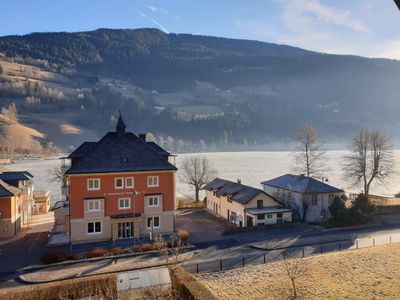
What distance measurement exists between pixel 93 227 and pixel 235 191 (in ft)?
60.6

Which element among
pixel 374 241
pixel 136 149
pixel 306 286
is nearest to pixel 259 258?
pixel 306 286

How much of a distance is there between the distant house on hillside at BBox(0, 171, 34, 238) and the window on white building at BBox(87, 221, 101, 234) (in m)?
8.88

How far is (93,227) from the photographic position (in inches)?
1400

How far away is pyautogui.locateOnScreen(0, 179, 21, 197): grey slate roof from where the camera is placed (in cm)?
3641

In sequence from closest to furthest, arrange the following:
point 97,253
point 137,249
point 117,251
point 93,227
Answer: point 97,253
point 117,251
point 137,249
point 93,227

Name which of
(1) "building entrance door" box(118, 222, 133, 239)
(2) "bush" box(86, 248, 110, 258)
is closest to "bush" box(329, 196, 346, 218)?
(1) "building entrance door" box(118, 222, 133, 239)

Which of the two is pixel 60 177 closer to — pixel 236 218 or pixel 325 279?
pixel 236 218

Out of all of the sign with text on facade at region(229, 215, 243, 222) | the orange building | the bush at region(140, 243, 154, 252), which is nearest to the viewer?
the bush at region(140, 243, 154, 252)

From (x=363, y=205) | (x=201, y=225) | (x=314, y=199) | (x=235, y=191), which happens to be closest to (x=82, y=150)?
(x=201, y=225)

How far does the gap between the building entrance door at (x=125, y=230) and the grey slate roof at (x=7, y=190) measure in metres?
11.9

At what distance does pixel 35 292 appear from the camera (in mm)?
19688

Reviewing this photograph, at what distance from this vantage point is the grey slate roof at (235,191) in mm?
42281

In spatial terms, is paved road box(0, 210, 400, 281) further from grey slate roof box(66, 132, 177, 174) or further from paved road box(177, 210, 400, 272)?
grey slate roof box(66, 132, 177, 174)

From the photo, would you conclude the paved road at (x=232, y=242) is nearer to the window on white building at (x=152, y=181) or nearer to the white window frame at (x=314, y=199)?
the white window frame at (x=314, y=199)
